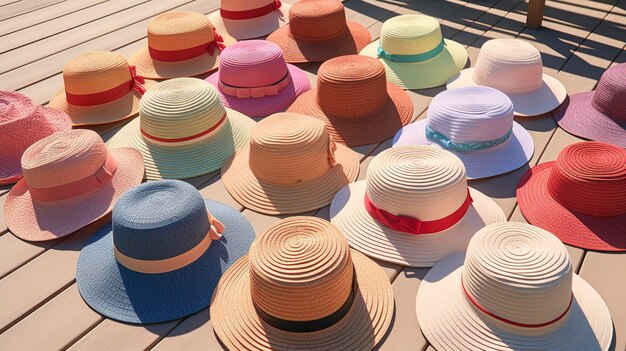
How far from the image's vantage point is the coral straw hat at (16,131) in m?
3.46

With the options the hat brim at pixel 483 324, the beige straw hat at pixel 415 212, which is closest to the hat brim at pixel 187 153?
the beige straw hat at pixel 415 212

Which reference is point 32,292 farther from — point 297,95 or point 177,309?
point 297,95

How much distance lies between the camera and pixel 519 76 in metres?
3.74

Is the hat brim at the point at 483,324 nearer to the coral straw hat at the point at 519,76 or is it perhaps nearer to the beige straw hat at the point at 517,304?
the beige straw hat at the point at 517,304

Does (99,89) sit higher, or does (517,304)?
(99,89)

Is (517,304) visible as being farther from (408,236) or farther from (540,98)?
(540,98)

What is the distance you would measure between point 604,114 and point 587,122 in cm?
10

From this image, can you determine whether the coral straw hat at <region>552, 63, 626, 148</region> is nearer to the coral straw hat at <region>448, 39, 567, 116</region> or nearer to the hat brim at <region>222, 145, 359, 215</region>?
the coral straw hat at <region>448, 39, 567, 116</region>

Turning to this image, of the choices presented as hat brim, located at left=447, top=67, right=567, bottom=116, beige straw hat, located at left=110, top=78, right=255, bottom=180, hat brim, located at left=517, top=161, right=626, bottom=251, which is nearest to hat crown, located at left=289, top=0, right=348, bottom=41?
hat brim, located at left=447, top=67, right=567, bottom=116

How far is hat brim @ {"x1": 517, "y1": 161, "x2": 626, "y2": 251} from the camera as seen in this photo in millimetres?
2760

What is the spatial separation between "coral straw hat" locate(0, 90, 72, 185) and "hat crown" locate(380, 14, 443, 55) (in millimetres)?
2301

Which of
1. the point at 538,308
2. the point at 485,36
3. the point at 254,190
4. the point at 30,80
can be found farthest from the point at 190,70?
the point at 538,308

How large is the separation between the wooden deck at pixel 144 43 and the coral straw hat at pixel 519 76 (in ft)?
0.40

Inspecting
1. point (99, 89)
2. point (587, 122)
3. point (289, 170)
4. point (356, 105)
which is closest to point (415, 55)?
point (356, 105)
